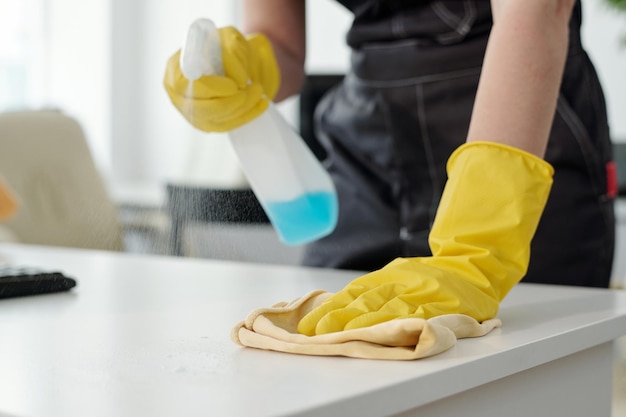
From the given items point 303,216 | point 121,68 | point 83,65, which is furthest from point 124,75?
point 303,216

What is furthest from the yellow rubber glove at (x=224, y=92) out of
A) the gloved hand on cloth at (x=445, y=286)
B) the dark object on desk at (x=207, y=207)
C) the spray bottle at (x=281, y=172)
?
the dark object on desk at (x=207, y=207)

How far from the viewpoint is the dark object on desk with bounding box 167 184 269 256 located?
3.28 meters

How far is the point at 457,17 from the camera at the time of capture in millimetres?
1089

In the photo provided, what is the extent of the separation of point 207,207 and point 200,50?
102 inches

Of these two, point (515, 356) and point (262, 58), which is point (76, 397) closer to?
point (515, 356)

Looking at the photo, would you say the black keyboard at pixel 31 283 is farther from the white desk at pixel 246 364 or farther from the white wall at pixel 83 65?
the white wall at pixel 83 65

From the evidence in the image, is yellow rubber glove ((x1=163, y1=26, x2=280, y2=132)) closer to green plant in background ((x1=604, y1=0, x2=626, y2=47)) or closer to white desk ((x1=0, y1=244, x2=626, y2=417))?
white desk ((x1=0, y1=244, x2=626, y2=417))

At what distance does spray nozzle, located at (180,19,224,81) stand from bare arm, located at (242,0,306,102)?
0.27 metres

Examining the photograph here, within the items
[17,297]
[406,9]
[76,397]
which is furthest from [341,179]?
[76,397]

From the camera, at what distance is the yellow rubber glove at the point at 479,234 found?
25.2 inches

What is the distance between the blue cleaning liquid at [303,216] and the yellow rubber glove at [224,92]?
93 mm

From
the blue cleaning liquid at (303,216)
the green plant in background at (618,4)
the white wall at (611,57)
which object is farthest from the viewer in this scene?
the white wall at (611,57)

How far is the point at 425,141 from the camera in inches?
44.6

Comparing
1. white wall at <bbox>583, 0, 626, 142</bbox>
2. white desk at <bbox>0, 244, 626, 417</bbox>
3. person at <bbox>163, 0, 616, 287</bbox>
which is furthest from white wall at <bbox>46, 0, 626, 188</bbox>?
white desk at <bbox>0, 244, 626, 417</bbox>
